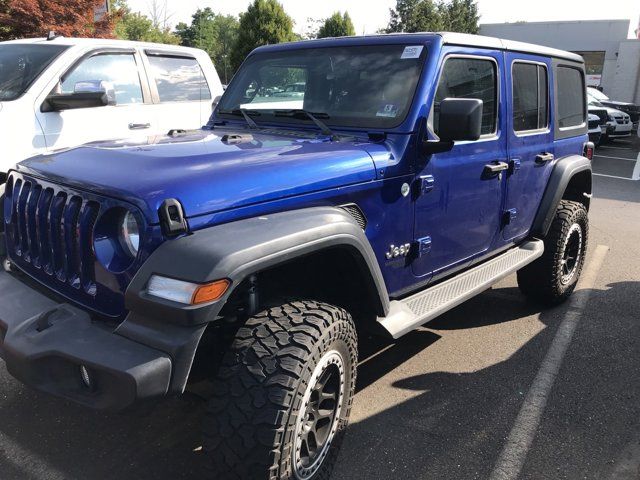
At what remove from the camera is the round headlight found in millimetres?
2057

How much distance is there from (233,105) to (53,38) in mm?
3119

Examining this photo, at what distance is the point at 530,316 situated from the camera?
4434mm

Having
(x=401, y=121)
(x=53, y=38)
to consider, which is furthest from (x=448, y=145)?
(x=53, y=38)

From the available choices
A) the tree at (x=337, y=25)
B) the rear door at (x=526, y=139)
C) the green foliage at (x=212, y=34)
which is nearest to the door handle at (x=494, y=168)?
the rear door at (x=526, y=139)

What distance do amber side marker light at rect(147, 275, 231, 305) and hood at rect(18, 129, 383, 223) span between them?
8.9 inches

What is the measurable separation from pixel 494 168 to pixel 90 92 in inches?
130

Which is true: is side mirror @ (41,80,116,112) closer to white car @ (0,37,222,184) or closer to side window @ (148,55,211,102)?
white car @ (0,37,222,184)

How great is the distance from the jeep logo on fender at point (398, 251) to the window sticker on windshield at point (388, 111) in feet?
2.25

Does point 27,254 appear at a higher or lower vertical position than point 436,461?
higher

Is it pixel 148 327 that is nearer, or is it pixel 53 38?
pixel 148 327

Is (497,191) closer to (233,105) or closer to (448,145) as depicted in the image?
(448,145)

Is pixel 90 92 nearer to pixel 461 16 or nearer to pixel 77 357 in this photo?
pixel 77 357

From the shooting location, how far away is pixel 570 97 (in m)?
4.65

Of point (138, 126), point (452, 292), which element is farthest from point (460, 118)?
point (138, 126)
